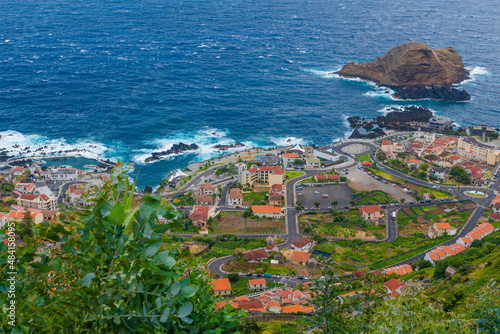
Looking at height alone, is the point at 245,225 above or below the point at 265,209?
below

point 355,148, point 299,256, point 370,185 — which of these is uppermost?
point 299,256

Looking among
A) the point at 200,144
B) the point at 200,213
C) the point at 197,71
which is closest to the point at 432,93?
the point at 197,71

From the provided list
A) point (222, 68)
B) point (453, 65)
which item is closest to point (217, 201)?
point (222, 68)

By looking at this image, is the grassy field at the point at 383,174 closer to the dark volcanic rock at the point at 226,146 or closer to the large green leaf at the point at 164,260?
the dark volcanic rock at the point at 226,146

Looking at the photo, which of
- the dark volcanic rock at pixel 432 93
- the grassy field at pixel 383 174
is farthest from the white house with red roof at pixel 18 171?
the dark volcanic rock at pixel 432 93

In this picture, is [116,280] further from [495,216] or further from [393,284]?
[495,216]

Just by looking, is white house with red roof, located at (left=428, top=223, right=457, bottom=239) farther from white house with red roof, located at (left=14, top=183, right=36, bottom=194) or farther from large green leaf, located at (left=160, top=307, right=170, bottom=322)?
white house with red roof, located at (left=14, top=183, right=36, bottom=194)
